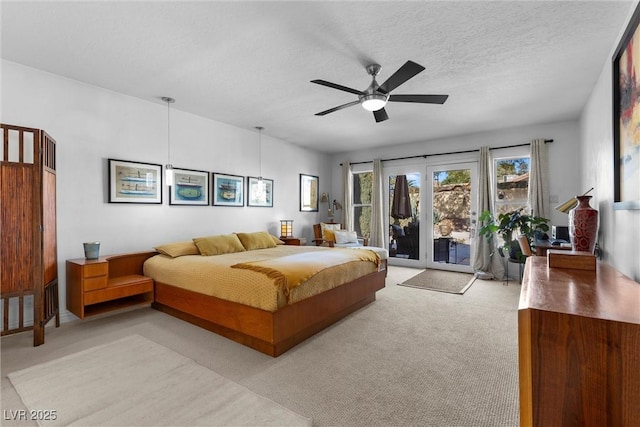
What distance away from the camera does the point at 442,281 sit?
16.8ft

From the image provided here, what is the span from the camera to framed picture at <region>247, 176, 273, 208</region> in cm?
538

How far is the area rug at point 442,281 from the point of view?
4672 millimetres

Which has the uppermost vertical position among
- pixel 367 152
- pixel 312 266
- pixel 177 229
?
pixel 367 152

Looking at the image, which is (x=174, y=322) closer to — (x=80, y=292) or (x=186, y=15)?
(x=80, y=292)

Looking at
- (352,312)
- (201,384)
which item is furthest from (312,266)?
(201,384)

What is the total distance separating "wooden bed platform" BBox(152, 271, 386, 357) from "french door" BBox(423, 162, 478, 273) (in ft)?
10.2

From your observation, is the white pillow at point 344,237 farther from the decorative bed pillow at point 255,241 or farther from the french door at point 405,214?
the decorative bed pillow at point 255,241

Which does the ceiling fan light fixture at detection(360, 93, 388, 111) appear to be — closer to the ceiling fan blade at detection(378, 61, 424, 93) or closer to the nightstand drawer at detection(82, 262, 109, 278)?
the ceiling fan blade at detection(378, 61, 424, 93)

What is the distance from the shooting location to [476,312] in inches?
142

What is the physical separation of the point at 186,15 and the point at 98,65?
1.48 meters

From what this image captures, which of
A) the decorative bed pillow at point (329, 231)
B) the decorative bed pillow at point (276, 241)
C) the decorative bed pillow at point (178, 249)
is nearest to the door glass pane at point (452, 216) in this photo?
the decorative bed pillow at point (329, 231)

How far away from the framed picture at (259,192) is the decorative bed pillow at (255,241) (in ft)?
2.66

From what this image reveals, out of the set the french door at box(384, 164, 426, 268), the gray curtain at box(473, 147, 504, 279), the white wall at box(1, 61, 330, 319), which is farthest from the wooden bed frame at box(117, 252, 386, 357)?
the french door at box(384, 164, 426, 268)

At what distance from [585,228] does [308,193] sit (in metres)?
5.28
